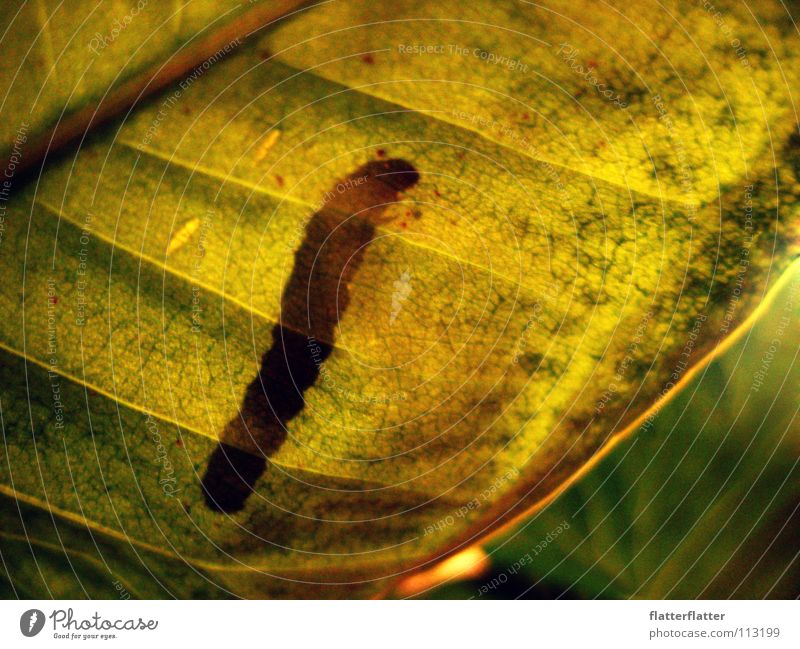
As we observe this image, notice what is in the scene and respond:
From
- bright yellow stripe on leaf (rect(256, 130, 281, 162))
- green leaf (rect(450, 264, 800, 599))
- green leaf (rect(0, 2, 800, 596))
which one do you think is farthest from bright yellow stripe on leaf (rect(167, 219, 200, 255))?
green leaf (rect(450, 264, 800, 599))

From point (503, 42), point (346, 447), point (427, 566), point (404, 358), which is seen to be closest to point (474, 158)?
point (503, 42)

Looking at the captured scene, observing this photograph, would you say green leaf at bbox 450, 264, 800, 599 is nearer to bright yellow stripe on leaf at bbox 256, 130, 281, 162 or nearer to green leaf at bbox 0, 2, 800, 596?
green leaf at bbox 0, 2, 800, 596

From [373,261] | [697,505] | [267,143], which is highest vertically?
[267,143]

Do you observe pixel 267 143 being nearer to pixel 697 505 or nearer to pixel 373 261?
pixel 373 261

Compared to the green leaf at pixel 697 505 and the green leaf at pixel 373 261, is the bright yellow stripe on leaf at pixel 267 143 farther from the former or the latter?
the green leaf at pixel 697 505

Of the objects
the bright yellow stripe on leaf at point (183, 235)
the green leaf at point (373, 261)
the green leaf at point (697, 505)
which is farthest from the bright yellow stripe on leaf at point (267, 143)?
the green leaf at point (697, 505)

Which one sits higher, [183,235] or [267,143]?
[267,143]

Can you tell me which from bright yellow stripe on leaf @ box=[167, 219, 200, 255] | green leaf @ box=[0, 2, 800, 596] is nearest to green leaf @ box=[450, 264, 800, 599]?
green leaf @ box=[0, 2, 800, 596]

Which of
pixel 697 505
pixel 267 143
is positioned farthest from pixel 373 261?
pixel 697 505

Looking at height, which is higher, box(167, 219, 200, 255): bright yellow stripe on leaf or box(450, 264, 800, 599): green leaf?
box(167, 219, 200, 255): bright yellow stripe on leaf

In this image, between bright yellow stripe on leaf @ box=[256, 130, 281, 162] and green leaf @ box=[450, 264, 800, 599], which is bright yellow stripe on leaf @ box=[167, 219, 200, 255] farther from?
green leaf @ box=[450, 264, 800, 599]

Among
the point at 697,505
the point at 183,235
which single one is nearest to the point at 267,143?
the point at 183,235
